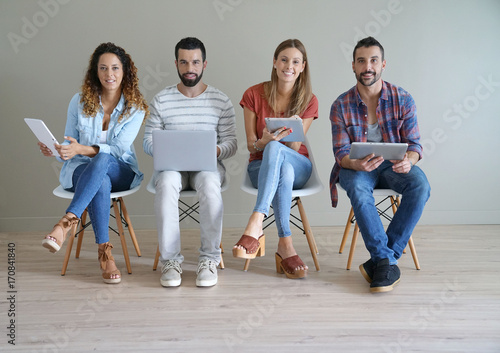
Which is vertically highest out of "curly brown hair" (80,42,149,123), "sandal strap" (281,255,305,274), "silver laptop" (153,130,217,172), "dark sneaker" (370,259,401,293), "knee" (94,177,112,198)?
"curly brown hair" (80,42,149,123)

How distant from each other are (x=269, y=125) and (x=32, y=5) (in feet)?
5.99

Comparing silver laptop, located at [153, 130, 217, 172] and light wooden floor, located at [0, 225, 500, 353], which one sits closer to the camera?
light wooden floor, located at [0, 225, 500, 353]

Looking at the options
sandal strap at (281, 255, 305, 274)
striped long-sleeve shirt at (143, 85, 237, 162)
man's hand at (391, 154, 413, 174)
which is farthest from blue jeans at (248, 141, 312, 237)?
man's hand at (391, 154, 413, 174)

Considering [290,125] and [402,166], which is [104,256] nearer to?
[290,125]

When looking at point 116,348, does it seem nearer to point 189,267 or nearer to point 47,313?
point 47,313

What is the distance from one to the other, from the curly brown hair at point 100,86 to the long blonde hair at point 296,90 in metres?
0.69

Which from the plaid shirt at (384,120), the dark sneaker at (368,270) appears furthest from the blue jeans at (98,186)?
the dark sneaker at (368,270)

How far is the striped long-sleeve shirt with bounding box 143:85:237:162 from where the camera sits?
285 cm

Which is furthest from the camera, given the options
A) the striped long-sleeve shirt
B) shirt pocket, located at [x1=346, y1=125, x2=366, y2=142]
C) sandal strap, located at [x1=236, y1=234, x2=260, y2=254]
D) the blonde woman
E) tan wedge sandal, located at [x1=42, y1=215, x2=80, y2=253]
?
the striped long-sleeve shirt

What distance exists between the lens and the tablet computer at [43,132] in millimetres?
2396

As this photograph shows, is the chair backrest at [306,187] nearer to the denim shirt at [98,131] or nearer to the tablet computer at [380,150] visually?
the tablet computer at [380,150]

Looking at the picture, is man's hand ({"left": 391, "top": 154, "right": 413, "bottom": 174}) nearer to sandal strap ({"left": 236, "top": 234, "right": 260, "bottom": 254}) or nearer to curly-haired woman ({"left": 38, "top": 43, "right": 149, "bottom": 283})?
sandal strap ({"left": 236, "top": 234, "right": 260, "bottom": 254})

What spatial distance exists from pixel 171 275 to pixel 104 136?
83 centimetres

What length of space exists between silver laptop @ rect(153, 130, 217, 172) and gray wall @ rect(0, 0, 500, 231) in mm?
961
